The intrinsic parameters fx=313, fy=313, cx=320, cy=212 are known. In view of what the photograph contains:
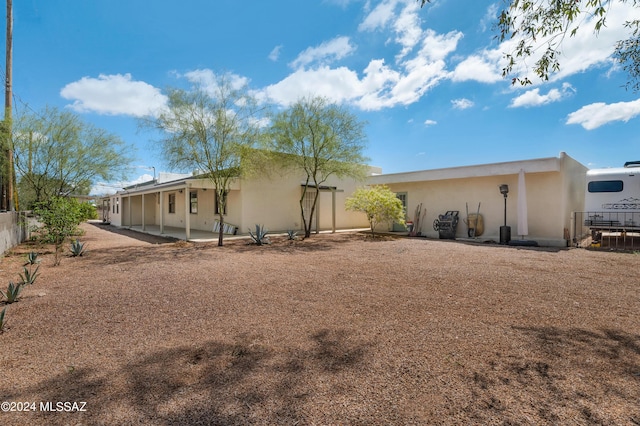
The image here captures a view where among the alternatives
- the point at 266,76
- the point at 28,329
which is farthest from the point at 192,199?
the point at 28,329

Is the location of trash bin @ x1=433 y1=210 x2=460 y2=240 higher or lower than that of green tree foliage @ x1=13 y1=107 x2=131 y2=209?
lower

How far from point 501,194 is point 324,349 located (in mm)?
12093

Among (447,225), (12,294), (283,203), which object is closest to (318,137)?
(283,203)

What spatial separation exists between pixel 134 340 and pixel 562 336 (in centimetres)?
458

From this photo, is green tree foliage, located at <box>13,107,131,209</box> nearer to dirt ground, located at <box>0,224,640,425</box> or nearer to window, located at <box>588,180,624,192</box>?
dirt ground, located at <box>0,224,640,425</box>

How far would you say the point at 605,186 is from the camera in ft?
36.9

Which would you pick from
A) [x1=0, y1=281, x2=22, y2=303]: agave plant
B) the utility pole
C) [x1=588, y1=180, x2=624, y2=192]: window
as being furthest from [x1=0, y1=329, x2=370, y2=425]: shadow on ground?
the utility pole

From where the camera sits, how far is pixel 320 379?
255cm

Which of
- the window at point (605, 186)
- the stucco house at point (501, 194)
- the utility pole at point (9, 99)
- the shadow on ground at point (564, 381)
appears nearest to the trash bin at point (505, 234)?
the stucco house at point (501, 194)

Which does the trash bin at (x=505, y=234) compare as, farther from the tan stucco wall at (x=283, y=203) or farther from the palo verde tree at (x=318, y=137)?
the tan stucco wall at (x=283, y=203)

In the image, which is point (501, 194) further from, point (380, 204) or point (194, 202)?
point (194, 202)

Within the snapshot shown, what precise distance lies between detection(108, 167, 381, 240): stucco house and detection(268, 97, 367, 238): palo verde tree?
2.17m

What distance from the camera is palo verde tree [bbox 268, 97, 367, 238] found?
12539 mm

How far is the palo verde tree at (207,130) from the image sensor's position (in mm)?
10617
